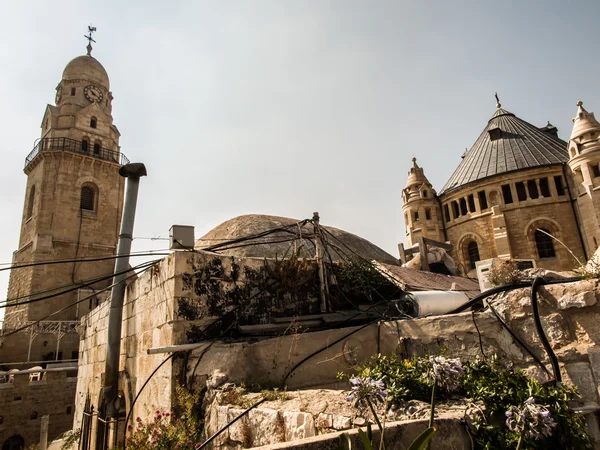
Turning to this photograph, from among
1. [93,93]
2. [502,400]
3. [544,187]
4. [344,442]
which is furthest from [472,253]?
[93,93]

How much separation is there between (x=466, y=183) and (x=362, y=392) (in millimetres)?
26660

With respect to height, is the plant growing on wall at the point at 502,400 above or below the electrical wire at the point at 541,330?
below

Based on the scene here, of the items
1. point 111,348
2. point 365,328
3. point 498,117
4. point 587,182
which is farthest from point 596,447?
point 498,117

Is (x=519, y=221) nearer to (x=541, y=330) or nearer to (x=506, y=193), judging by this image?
(x=506, y=193)

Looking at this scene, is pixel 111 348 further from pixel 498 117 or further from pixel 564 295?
pixel 498 117

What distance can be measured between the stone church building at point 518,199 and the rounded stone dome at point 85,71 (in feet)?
91.6

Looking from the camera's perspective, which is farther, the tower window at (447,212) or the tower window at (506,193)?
the tower window at (447,212)

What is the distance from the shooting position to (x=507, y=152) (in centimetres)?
2656

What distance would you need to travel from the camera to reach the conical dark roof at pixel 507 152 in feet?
82.4

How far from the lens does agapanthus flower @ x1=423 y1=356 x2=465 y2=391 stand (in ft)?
8.29

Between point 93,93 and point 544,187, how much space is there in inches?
1400

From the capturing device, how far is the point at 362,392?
2.41 m

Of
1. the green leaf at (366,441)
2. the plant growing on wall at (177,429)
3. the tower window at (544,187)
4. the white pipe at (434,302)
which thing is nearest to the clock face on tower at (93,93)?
the plant growing on wall at (177,429)

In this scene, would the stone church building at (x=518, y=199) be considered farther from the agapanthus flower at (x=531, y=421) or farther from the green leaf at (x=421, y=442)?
the green leaf at (x=421, y=442)
